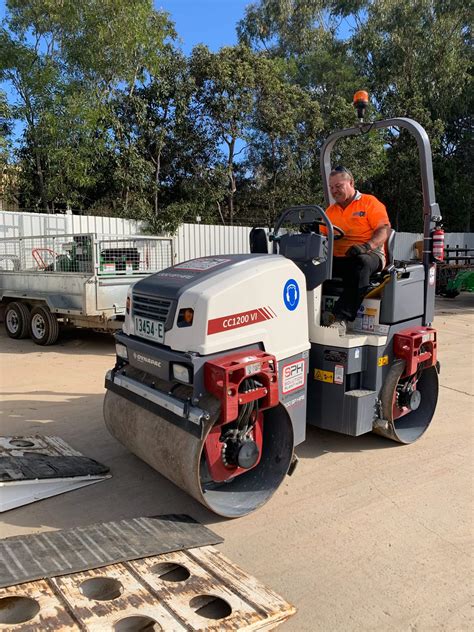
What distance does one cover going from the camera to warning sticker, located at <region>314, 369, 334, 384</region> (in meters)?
4.00

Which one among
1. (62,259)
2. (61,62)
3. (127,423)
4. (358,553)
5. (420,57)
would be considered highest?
(420,57)

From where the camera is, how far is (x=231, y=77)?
1931 cm

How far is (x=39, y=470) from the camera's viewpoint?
3662mm

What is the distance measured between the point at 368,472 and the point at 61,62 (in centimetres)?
1643

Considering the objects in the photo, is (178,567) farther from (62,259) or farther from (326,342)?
(62,259)

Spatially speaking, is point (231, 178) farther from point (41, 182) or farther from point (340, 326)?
point (340, 326)

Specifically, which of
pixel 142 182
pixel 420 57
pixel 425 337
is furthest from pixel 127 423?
pixel 420 57

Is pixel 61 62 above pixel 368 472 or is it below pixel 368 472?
above

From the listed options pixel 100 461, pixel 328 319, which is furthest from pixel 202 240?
pixel 100 461

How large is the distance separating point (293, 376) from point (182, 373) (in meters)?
0.85

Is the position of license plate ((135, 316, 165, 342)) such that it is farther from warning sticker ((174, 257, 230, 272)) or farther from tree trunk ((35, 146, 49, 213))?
tree trunk ((35, 146, 49, 213))

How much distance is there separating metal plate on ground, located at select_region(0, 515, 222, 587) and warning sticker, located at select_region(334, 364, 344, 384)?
1.47 metres

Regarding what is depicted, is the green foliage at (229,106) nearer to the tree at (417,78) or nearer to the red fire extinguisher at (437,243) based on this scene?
the tree at (417,78)

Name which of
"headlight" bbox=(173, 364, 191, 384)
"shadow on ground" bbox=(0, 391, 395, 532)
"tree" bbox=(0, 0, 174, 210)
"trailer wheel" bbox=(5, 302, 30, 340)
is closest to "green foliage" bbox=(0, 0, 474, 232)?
"tree" bbox=(0, 0, 174, 210)
